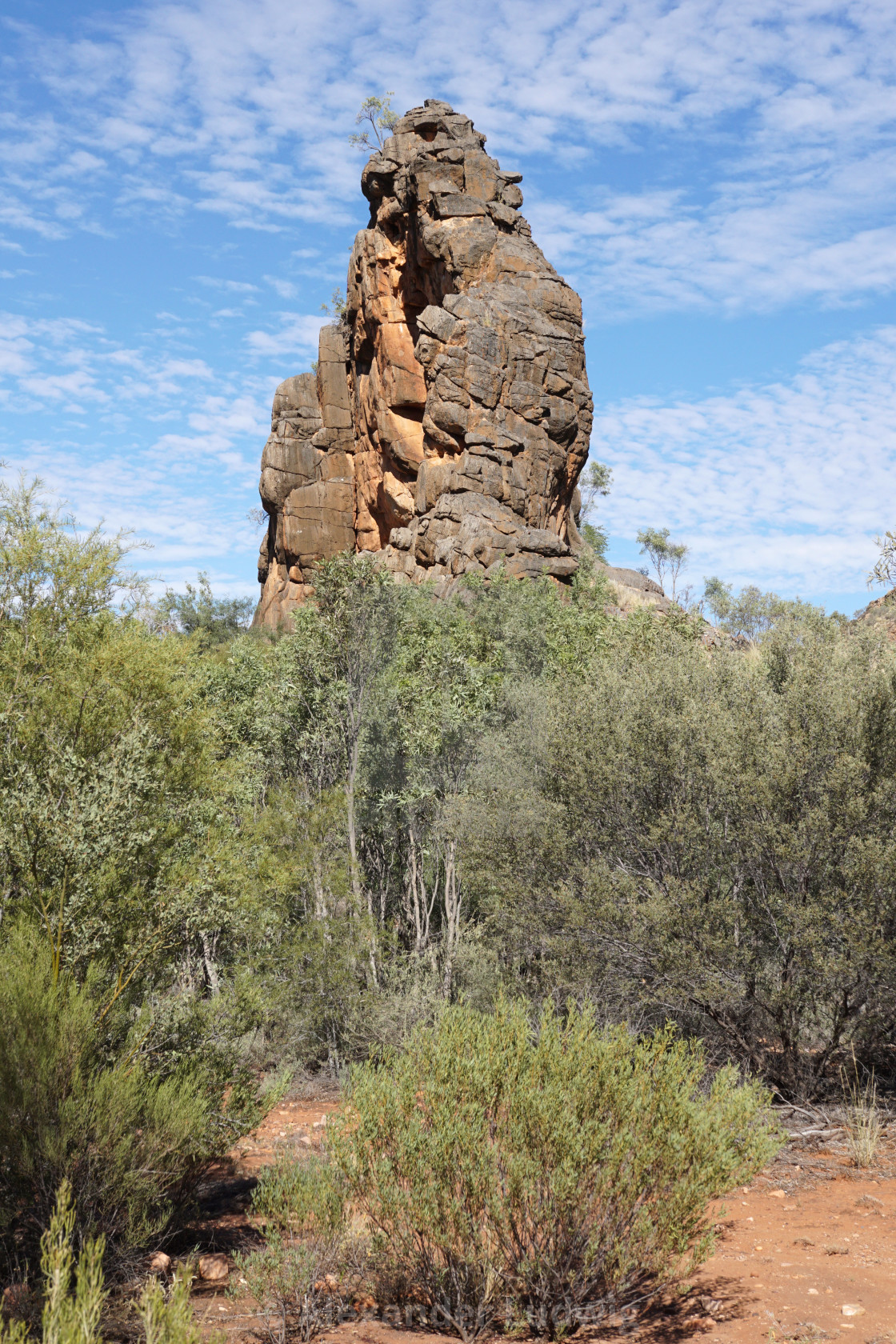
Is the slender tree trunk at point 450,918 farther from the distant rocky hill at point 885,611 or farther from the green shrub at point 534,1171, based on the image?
the distant rocky hill at point 885,611

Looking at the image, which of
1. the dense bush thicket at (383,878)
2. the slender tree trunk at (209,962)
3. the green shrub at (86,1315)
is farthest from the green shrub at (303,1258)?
the slender tree trunk at (209,962)

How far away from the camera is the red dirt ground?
558cm

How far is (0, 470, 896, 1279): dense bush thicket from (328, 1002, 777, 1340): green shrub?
1.52 meters

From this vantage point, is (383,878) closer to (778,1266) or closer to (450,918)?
(450,918)

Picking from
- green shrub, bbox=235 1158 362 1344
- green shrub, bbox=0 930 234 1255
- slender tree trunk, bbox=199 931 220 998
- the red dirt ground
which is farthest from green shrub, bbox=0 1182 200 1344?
slender tree trunk, bbox=199 931 220 998

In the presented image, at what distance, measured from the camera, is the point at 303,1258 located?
18.9 feet

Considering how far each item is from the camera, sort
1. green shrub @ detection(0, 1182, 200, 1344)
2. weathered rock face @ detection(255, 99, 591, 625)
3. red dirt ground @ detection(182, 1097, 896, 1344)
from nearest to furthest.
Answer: green shrub @ detection(0, 1182, 200, 1344) < red dirt ground @ detection(182, 1097, 896, 1344) < weathered rock face @ detection(255, 99, 591, 625)

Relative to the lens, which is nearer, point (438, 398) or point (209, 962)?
point (209, 962)

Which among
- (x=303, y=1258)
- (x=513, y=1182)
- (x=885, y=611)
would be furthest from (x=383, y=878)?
(x=885, y=611)

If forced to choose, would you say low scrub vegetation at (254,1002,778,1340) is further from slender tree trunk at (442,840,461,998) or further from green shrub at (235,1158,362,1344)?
slender tree trunk at (442,840,461,998)

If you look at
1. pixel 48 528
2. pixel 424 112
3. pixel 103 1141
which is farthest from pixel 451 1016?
pixel 424 112

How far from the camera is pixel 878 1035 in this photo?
10.7 m

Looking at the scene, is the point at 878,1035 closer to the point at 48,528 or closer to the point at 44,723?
the point at 44,723

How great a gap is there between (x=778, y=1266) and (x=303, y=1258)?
11.5ft
